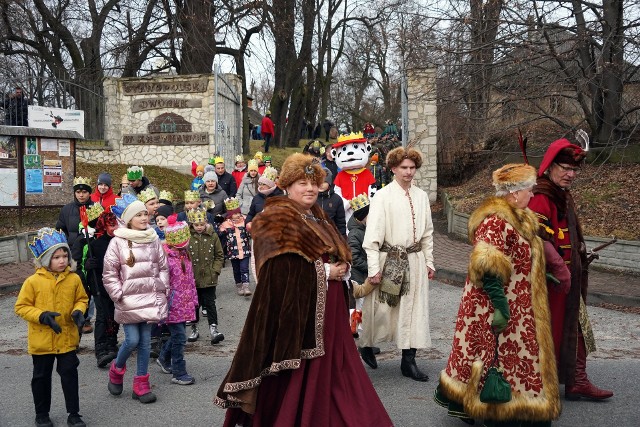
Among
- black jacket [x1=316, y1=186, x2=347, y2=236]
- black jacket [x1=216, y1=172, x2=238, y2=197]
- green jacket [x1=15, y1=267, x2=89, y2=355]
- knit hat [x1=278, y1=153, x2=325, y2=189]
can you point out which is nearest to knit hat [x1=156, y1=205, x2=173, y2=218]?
black jacket [x1=316, y1=186, x2=347, y2=236]

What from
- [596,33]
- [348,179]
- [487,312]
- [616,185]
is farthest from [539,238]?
[616,185]

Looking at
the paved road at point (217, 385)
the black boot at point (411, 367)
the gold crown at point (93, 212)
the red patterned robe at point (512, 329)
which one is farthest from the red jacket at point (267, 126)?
the red patterned robe at point (512, 329)

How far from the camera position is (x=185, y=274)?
696 centimetres

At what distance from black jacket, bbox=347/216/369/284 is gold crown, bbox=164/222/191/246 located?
1648 mm

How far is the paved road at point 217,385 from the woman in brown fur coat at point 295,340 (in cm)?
97

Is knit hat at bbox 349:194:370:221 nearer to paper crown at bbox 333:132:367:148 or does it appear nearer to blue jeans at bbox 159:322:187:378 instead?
paper crown at bbox 333:132:367:148

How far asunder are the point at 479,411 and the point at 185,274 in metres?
3.25

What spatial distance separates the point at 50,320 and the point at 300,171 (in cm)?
219

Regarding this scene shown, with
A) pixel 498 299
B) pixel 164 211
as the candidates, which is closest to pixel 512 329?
pixel 498 299

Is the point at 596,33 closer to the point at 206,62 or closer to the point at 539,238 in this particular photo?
the point at 539,238

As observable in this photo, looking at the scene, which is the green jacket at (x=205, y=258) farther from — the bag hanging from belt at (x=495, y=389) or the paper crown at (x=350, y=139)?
the bag hanging from belt at (x=495, y=389)

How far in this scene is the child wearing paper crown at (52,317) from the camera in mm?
5371

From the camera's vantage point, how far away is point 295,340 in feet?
14.8

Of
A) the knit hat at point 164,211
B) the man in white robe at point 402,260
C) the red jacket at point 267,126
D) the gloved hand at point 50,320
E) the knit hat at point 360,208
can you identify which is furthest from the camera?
the red jacket at point 267,126
